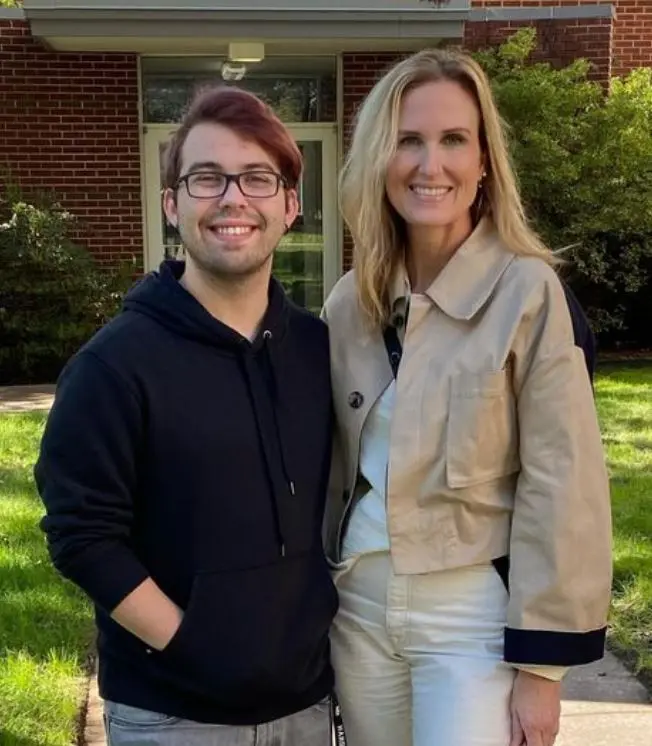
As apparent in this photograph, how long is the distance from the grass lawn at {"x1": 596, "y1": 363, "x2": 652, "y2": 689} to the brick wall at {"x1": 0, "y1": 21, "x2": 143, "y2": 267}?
548 cm

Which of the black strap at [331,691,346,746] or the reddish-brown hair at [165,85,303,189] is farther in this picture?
the black strap at [331,691,346,746]

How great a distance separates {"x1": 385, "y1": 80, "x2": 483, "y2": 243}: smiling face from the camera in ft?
7.11

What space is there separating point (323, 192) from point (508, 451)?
10137mm

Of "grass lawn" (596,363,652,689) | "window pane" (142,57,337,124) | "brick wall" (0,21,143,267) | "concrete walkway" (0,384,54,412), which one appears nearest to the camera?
"grass lawn" (596,363,652,689)

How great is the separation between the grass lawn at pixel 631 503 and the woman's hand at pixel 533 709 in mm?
1890

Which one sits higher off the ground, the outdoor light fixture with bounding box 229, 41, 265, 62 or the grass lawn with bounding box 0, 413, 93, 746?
the outdoor light fixture with bounding box 229, 41, 265, 62

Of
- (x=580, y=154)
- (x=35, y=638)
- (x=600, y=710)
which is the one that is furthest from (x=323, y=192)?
(x=600, y=710)

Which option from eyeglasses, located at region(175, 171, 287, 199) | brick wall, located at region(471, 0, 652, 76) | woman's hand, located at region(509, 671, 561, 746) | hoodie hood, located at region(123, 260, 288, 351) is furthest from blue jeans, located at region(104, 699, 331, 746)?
brick wall, located at region(471, 0, 652, 76)

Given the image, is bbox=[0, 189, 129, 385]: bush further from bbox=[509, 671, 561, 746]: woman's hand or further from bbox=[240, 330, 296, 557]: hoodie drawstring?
bbox=[509, 671, 561, 746]: woman's hand

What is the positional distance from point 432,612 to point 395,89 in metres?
1.10

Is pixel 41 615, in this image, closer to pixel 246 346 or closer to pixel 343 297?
pixel 343 297

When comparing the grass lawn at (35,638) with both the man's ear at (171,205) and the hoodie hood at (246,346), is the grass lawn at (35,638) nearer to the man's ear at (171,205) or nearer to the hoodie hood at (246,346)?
the hoodie hood at (246,346)

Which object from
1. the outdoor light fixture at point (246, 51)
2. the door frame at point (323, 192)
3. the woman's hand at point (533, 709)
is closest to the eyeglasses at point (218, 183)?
the woman's hand at point (533, 709)

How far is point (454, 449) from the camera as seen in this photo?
6.75 feet
